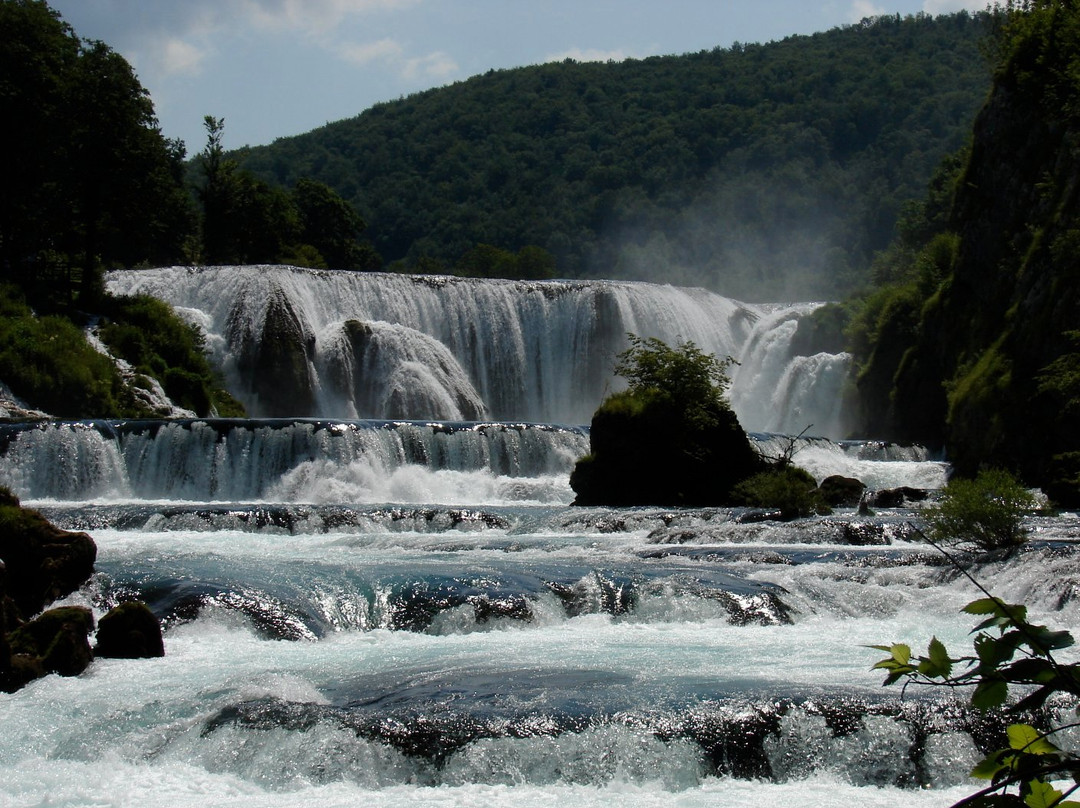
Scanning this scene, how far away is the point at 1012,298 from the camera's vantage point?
1147 inches

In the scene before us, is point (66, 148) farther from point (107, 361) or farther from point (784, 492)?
point (784, 492)

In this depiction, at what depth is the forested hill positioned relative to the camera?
10600cm

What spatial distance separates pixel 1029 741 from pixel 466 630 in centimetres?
1076

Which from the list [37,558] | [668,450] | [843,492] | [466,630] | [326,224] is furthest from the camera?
[326,224]

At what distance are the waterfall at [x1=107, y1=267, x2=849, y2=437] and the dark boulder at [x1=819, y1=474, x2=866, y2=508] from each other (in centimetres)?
1762

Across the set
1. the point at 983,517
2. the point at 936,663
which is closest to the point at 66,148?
the point at 983,517

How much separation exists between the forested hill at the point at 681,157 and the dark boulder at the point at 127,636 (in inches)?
3367

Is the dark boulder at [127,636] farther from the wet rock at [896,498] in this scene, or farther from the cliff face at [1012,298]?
the wet rock at [896,498]

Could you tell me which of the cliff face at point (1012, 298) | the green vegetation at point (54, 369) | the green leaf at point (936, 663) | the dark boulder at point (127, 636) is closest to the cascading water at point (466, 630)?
the dark boulder at point (127, 636)

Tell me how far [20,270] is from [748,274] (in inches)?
2827

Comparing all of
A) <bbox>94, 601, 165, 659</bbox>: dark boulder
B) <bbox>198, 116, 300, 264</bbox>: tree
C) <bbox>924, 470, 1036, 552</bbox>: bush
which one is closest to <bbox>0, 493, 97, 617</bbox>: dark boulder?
<bbox>94, 601, 165, 659</bbox>: dark boulder

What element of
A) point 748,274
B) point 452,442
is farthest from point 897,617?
point 748,274

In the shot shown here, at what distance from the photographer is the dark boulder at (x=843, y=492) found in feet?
79.3

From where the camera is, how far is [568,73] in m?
141
